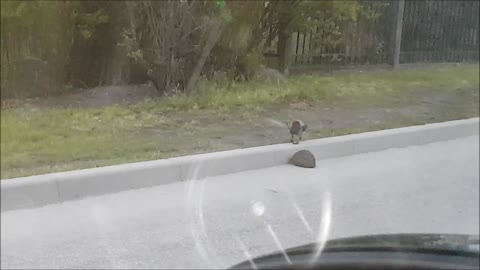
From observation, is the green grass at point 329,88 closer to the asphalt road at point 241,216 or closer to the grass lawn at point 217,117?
the grass lawn at point 217,117

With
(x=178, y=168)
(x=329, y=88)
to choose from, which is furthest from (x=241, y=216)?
(x=329, y=88)

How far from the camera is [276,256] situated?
2.21 metres

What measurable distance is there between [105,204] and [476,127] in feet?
18.1

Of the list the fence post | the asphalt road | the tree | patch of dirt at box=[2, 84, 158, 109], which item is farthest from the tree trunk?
the fence post

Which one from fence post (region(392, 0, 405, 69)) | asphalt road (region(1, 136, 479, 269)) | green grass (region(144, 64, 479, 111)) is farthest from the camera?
fence post (region(392, 0, 405, 69))

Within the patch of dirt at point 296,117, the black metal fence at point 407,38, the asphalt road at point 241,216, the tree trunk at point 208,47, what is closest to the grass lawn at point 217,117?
the patch of dirt at point 296,117

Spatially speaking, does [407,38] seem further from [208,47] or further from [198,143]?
[198,143]

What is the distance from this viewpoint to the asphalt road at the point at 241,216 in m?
3.82

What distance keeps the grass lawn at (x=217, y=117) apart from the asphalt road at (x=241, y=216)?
0.28 meters

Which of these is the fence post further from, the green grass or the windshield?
the windshield

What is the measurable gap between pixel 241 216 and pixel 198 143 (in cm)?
63

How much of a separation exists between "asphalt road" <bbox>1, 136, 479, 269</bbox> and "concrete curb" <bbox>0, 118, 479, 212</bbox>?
6cm

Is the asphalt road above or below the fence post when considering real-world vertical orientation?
below

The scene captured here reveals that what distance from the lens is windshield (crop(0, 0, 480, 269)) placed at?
3.53 meters
